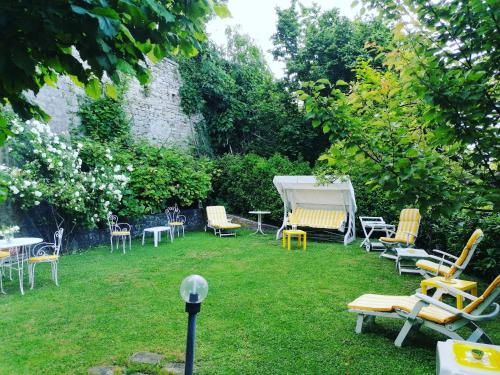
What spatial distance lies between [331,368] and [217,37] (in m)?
15.0

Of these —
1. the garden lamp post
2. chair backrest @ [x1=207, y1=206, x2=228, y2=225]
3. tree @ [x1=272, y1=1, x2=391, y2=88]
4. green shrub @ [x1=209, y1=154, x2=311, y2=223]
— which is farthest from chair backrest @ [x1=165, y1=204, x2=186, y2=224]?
the garden lamp post

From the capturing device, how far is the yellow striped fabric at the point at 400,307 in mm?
3351

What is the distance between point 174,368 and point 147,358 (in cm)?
35

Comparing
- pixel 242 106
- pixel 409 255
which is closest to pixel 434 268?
pixel 409 255

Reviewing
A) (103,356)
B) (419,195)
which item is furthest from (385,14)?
(103,356)

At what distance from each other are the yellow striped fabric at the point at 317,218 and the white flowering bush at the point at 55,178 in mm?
5065

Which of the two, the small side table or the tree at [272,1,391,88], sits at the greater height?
the tree at [272,1,391,88]

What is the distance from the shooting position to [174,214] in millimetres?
11688

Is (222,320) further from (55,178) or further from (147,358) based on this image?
(55,178)

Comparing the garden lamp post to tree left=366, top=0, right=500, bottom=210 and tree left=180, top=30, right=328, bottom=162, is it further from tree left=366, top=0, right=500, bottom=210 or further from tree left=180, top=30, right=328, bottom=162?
tree left=180, top=30, right=328, bottom=162

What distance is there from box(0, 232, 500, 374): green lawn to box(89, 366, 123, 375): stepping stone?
0.28ft

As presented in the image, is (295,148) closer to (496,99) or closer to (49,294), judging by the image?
(49,294)

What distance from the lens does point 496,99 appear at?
2.61m

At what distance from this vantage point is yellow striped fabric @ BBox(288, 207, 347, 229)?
9.92 m
